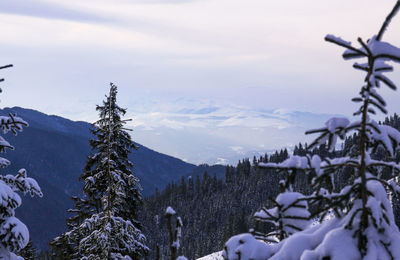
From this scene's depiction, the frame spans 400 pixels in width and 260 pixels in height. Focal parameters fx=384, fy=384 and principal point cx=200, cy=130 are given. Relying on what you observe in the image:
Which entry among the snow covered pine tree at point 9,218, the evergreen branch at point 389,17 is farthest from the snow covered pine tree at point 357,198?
the snow covered pine tree at point 9,218

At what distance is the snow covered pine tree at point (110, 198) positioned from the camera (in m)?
16.5

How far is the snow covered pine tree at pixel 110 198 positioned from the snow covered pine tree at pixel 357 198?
1370 centimetres

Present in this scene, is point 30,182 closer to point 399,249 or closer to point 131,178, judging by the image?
point 131,178

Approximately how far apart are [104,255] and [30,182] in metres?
7.17

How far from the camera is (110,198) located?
1677 cm

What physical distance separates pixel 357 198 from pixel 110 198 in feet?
48.0

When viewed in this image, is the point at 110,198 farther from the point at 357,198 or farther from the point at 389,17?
the point at 389,17

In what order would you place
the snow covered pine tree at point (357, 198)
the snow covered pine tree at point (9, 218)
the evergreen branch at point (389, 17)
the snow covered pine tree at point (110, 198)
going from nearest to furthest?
the evergreen branch at point (389, 17) < the snow covered pine tree at point (357, 198) < the snow covered pine tree at point (9, 218) < the snow covered pine tree at point (110, 198)

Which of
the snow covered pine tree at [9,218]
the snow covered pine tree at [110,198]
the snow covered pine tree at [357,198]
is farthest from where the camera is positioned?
the snow covered pine tree at [110,198]

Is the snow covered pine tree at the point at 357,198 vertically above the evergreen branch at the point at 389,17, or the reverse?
the evergreen branch at the point at 389,17

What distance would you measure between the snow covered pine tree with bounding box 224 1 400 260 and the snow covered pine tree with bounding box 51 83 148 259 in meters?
13.7

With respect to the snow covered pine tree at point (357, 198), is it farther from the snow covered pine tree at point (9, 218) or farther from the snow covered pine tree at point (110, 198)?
the snow covered pine tree at point (110, 198)

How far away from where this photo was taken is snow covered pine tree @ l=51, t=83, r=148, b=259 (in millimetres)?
16516

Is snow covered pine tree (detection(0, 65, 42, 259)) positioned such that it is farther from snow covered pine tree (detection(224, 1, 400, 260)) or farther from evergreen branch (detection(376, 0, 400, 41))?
evergreen branch (detection(376, 0, 400, 41))
